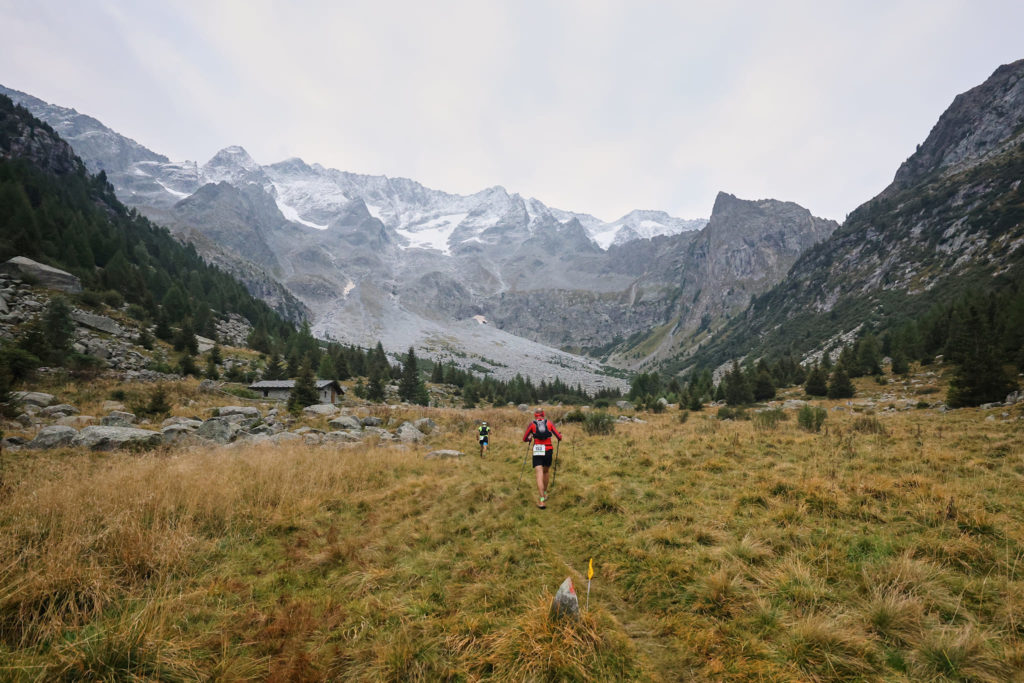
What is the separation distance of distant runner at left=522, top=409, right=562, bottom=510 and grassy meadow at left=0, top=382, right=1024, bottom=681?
557 mm

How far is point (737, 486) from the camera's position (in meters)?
9.23

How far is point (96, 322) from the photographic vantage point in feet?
115

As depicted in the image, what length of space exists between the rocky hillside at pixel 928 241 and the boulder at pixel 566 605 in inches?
4470

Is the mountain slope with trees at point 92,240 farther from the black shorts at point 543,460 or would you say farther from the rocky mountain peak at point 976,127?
the rocky mountain peak at point 976,127

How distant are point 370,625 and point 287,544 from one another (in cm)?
356

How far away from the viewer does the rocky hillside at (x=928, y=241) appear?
336 ft

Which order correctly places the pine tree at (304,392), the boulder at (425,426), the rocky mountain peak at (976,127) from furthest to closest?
the rocky mountain peak at (976,127)
the pine tree at (304,392)
the boulder at (425,426)

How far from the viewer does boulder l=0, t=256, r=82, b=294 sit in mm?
36781

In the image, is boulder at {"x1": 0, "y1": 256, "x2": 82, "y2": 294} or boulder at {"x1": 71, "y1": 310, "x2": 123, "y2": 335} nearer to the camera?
boulder at {"x1": 71, "y1": 310, "x2": 123, "y2": 335}

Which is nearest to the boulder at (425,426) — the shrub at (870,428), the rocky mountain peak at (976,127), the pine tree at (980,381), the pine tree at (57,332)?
the shrub at (870,428)

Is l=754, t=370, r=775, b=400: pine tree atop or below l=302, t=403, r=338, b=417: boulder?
atop

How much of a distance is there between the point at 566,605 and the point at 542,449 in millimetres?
5846

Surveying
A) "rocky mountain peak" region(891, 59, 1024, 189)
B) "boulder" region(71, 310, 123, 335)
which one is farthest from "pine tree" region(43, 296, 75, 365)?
"rocky mountain peak" region(891, 59, 1024, 189)

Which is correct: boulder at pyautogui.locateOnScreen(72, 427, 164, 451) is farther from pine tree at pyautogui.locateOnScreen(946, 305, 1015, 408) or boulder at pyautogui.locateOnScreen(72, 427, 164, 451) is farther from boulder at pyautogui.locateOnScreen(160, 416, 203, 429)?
pine tree at pyautogui.locateOnScreen(946, 305, 1015, 408)
